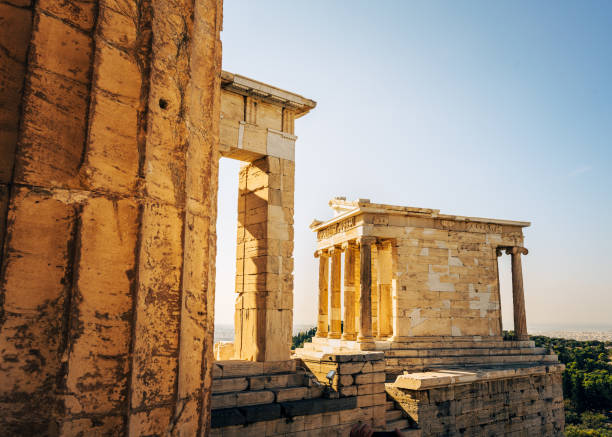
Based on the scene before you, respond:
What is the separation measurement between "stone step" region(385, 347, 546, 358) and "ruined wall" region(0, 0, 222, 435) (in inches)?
521

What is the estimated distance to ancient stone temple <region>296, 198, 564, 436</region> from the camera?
14039 mm

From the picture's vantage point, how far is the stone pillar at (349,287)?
18.5 metres

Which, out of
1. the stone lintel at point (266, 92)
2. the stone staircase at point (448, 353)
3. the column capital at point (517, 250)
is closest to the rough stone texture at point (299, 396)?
the stone staircase at point (448, 353)

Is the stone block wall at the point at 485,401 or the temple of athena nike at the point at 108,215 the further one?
the stone block wall at the point at 485,401

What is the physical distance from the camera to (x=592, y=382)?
30.4m

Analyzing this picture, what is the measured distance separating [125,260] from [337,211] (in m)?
17.9

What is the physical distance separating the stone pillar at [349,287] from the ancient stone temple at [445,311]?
1.7 inches

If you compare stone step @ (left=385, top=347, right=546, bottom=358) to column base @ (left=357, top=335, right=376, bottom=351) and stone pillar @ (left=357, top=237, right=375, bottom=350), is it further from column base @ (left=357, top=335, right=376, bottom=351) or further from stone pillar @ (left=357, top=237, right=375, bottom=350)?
stone pillar @ (left=357, top=237, right=375, bottom=350)

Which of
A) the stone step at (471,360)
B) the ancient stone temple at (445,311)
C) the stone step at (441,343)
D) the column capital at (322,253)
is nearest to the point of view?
the ancient stone temple at (445,311)

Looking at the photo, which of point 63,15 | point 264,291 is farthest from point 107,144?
point 264,291

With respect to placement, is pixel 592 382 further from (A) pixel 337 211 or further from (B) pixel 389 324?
(A) pixel 337 211

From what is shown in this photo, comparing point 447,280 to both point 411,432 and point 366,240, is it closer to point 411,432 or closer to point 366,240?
point 366,240

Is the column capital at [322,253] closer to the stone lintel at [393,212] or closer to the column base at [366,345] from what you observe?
the stone lintel at [393,212]

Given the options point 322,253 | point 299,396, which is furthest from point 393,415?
point 322,253
